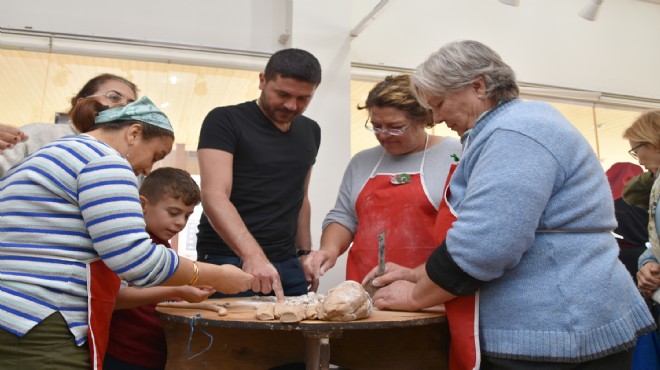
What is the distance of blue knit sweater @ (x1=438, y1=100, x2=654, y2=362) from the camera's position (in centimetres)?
122

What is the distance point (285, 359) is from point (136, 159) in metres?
0.79

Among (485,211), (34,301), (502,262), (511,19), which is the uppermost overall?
(511,19)

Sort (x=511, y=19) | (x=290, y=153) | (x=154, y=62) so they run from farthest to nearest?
(x=511, y=19) → (x=154, y=62) → (x=290, y=153)

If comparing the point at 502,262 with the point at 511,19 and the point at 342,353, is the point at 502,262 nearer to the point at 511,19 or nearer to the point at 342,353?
the point at 342,353

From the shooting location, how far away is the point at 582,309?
48.6 inches

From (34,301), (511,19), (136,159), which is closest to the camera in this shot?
(34,301)

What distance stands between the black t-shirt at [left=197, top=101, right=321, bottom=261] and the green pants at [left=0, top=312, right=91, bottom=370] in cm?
97

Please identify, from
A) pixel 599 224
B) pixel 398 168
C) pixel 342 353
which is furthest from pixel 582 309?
pixel 398 168

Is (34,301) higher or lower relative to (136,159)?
lower

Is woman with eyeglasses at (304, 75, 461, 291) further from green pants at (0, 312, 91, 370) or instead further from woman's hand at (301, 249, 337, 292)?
green pants at (0, 312, 91, 370)

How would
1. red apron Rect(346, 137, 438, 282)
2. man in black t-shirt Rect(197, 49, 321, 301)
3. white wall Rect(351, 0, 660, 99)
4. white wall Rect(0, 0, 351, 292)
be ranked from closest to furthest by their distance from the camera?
red apron Rect(346, 137, 438, 282), man in black t-shirt Rect(197, 49, 321, 301), white wall Rect(0, 0, 351, 292), white wall Rect(351, 0, 660, 99)

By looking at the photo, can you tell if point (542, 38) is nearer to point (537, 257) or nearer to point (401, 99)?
point (401, 99)

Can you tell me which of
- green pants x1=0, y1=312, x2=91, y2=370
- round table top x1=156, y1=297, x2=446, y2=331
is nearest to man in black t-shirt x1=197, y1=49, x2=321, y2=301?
round table top x1=156, y1=297, x2=446, y2=331

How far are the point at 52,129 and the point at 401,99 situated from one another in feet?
4.58
